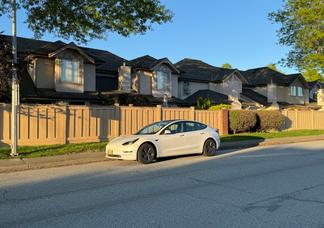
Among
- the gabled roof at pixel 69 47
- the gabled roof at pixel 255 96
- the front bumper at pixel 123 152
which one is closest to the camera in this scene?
the front bumper at pixel 123 152

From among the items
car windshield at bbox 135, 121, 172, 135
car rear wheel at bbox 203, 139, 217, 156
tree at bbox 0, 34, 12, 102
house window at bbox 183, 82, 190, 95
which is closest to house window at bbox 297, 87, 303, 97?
house window at bbox 183, 82, 190, 95

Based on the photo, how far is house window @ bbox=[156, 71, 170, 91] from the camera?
31.1 m

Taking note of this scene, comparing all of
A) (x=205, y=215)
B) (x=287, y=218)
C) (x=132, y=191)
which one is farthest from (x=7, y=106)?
(x=287, y=218)

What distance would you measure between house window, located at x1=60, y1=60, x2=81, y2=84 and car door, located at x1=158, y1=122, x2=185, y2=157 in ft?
47.5

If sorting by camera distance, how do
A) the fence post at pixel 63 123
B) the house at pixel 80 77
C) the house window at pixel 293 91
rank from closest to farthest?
1. the fence post at pixel 63 123
2. the house at pixel 80 77
3. the house window at pixel 293 91

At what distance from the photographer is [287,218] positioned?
18.7ft

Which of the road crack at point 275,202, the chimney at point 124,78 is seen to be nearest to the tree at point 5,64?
the road crack at point 275,202

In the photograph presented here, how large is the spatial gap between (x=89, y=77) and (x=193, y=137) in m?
15.8

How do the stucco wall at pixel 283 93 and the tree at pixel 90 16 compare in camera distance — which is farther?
the stucco wall at pixel 283 93

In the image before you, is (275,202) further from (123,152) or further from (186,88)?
(186,88)

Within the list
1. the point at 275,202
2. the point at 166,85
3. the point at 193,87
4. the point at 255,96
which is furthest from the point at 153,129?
the point at 255,96

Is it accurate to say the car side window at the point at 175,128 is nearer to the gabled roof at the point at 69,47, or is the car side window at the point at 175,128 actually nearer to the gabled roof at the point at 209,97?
the gabled roof at the point at 69,47

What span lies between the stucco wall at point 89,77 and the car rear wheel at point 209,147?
605 inches

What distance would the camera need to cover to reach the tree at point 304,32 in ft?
111
